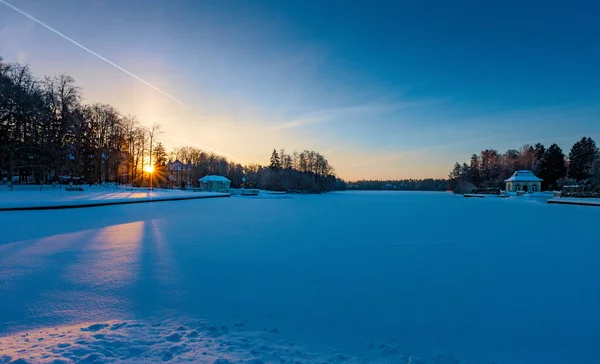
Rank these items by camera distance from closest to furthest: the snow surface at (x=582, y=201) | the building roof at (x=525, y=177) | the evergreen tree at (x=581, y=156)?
the snow surface at (x=582, y=201) → the building roof at (x=525, y=177) → the evergreen tree at (x=581, y=156)

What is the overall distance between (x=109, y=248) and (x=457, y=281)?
7.14 metres

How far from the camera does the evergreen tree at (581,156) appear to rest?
59.0 meters

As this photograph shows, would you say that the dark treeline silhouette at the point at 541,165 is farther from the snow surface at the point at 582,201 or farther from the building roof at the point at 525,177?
the snow surface at the point at 582,201

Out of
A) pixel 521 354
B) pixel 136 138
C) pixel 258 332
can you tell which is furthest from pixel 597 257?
pixel 136 138

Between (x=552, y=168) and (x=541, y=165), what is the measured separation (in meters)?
1.83

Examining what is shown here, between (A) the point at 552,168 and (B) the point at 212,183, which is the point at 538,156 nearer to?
(A) the point at 552,168

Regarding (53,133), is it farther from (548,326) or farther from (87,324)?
(548,326)

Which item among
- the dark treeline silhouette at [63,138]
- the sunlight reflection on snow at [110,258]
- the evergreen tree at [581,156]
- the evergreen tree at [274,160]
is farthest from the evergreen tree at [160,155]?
the evergreen tree at [581,156]

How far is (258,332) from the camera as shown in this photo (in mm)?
3221

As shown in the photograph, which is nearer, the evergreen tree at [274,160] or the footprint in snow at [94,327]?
the footprint in snow at [94,327]

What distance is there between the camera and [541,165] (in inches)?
2336

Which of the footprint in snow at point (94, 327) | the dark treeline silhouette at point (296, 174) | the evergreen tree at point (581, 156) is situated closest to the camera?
the footprint in snow at point (94, 327)

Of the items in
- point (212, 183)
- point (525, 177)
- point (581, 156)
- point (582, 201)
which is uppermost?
point (581, 156)

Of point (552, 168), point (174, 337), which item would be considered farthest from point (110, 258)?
point (552, 168)
